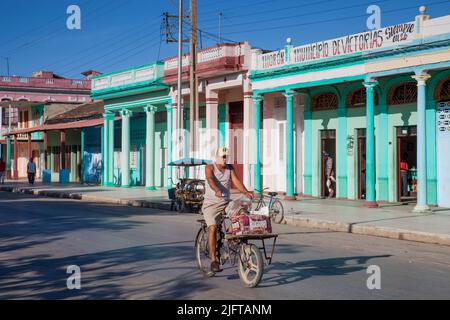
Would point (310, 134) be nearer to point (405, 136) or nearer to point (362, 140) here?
point (362, 140)

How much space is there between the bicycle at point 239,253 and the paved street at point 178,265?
0.59 ft

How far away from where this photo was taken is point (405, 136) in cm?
2192

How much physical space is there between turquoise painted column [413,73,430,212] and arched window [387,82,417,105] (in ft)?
7.18

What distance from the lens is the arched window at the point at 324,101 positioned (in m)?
24.5

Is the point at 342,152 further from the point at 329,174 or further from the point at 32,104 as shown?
the point at 32,104

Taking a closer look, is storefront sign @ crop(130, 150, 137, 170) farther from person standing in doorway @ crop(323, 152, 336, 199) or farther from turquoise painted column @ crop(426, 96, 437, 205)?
turquoise painted column @ crop(426, 96, 437, 205)

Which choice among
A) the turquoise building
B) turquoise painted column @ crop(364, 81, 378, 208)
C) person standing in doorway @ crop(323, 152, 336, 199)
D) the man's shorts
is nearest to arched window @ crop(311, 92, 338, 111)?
person standing in doorway @ crop(323, 152, 336, 199)

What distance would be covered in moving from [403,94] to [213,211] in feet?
47.4

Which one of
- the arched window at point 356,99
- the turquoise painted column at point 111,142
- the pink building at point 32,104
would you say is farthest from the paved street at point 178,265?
the pink building at point 32,104

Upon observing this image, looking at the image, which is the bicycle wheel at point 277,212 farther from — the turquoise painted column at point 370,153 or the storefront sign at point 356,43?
the storefront sign at point 356,43

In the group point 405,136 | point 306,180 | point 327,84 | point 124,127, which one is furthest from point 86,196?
point 405,136
